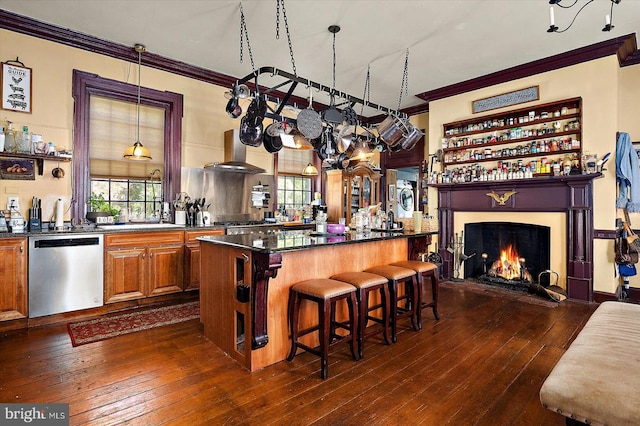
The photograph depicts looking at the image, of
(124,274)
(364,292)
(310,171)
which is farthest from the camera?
(310,171)

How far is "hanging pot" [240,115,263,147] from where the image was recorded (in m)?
3.18

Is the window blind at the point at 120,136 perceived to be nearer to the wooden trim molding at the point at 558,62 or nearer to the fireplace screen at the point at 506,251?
the wooden trim molding at the point at 558,62

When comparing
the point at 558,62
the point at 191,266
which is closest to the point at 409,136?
the point at 558,62

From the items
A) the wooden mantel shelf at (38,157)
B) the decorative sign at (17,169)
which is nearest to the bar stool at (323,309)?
the wooden mantel shelf at (38,157)

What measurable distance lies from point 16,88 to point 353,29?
3668 millimetres

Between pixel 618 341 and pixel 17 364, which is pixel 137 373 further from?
pixel 618 341

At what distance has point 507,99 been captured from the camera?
15.8ft

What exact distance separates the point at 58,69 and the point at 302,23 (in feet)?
9.22

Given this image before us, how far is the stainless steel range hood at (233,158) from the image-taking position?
482 centimetres

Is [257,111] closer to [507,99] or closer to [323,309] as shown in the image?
[323,309]

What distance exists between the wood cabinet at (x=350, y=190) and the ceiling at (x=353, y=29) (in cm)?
221

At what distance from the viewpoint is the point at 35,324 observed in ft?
10.4

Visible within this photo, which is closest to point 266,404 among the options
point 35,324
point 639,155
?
point 35,324

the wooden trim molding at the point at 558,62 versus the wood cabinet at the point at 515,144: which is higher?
the wooden trim molding at the point at 558,62
